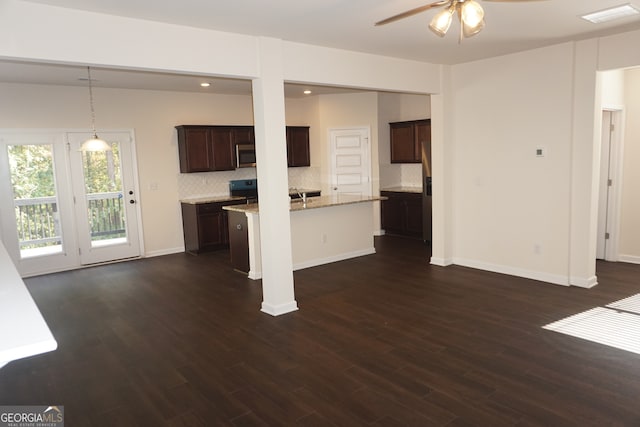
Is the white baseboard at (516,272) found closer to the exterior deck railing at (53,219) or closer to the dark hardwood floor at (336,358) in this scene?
the dark hardwood floor at (336,358)

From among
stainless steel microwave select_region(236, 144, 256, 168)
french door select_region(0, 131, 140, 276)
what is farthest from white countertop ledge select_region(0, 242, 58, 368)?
stainless steel microwave select_region(236, 144, 256, 168)

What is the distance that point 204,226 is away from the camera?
24.8ft

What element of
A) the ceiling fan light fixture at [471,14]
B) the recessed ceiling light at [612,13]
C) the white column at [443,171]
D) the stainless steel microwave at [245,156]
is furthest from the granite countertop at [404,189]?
the ceiling fan light fixture at [471,14]

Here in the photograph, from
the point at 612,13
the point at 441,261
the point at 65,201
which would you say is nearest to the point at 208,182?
the point at 65,201

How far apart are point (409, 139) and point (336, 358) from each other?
18.7 ft

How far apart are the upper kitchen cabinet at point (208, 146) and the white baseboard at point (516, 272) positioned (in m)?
4.27

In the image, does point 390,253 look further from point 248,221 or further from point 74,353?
point 74,353

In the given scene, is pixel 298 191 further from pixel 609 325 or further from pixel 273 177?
pixel 609 325

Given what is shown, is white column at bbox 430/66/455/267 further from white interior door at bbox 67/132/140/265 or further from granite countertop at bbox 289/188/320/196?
white interior door at bbox 67/132/140/265

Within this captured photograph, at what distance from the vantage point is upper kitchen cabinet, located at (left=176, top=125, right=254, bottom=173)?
24.9 ft

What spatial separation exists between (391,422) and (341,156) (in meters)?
6.57

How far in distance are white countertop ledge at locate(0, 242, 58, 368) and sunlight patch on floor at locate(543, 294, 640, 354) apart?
151 inches

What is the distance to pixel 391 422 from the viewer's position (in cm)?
266

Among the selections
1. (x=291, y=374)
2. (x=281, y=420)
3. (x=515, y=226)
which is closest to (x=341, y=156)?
(x=515, y=226)
